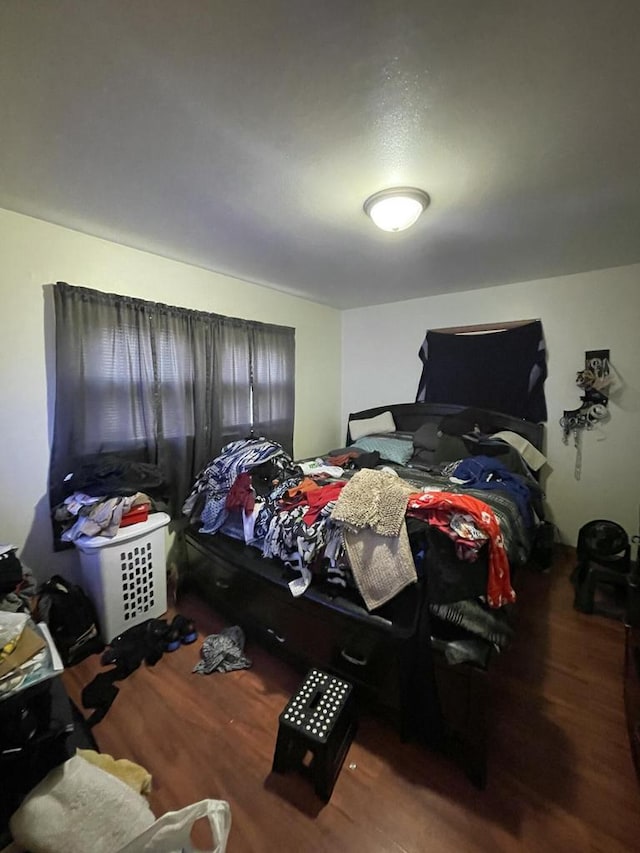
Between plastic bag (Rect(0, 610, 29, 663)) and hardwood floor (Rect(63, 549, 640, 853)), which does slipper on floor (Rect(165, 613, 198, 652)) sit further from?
plastic bag (Rect(0, 610, 29, 663))

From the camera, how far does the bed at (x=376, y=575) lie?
130cm

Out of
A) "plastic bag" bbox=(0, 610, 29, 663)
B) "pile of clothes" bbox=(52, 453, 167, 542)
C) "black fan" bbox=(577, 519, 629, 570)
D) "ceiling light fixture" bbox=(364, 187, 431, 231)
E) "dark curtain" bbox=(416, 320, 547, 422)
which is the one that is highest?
"ceiling light fixture" bbox=(364, 187, 431, 231)

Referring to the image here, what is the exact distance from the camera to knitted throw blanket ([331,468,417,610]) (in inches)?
53.4

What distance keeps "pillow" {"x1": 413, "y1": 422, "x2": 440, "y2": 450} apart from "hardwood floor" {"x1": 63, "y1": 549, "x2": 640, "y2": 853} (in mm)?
1683

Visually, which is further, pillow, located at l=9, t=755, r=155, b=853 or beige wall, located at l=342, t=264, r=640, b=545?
beige wall, located at l=342, t=264, r=640, b=545

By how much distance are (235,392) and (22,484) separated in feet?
4.97

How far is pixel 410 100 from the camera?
1123 millimetres

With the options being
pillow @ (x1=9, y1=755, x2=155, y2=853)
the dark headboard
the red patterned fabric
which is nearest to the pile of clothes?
pillow @ (x1=9, y1=755, x2=155, y2=853)

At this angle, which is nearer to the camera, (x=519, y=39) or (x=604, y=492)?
(x=519, y=39)

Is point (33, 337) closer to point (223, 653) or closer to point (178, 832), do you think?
point (223, 653)

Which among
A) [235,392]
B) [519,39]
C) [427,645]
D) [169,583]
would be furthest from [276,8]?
[169,583]

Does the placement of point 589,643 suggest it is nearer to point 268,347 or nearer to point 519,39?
point 519,39

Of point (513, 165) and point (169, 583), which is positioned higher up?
point (513, 165)

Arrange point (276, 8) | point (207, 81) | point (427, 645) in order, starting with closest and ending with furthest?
point (276, 8) < point (207, 81) < point (427, 645)
